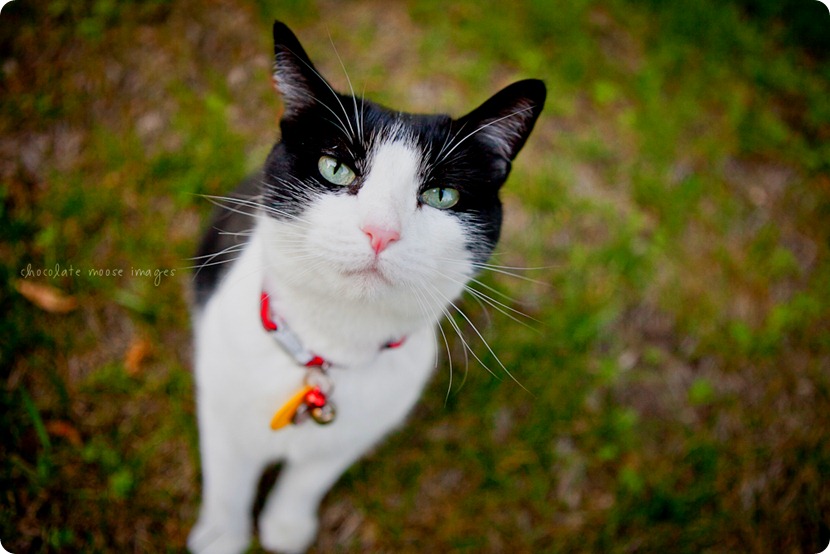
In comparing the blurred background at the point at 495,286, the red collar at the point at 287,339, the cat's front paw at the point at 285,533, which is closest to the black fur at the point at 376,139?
the red collar at the point at 287,339

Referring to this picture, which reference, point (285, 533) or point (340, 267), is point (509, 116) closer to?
point (340, 267)

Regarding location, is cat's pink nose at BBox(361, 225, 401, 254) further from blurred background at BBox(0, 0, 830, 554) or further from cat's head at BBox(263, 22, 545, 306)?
blurred background at BBox(0, 0, 830, 554)

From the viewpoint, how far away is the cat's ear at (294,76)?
110 cm

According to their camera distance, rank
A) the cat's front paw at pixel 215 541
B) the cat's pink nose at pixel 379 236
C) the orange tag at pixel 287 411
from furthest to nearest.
Result: the cat's front paw at pixel 215 541 < the orange tag at pixel 287 411 < the cat's pink nose at pixel 379 236

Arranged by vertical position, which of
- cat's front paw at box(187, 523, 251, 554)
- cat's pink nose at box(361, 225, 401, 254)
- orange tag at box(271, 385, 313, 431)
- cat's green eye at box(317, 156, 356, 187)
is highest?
cat's green eye at box(317, 156, 356, 187)

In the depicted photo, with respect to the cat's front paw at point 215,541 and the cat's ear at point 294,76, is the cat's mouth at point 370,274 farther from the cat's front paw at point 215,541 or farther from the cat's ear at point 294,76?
the cat's front paw at point 215,541

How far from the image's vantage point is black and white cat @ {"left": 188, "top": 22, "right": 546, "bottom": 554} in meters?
1.04

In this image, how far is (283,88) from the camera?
1.19 meters

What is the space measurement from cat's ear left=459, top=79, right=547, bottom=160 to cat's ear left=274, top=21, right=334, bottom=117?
1.09 feet

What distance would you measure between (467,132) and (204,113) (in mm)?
1599

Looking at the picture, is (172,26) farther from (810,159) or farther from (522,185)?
(810,159)

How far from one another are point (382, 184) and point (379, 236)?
0.13m

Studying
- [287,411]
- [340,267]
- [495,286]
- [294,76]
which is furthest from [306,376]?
[495,286]

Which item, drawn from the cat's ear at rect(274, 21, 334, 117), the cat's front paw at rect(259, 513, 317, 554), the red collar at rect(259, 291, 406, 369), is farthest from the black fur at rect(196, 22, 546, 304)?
the cat's front paw at rect(259, 513, 317, 554)
